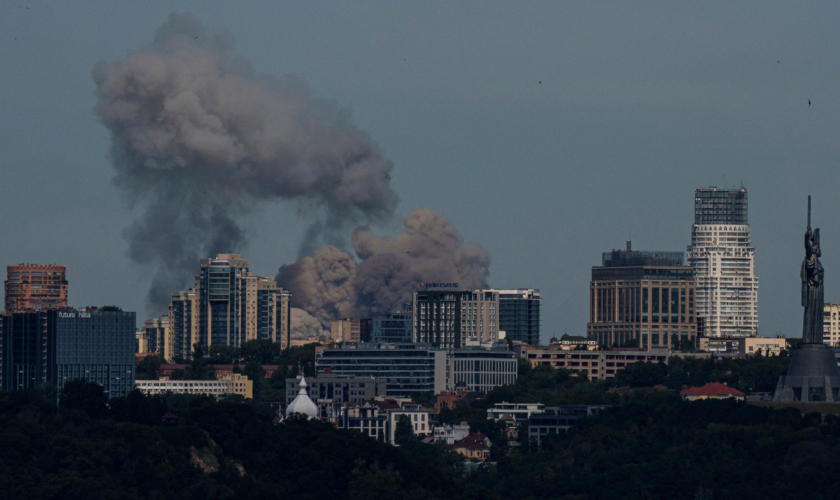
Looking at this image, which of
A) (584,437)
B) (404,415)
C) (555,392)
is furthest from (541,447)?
(555,392)

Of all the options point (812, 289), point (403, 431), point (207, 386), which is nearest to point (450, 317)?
point (207, 386)

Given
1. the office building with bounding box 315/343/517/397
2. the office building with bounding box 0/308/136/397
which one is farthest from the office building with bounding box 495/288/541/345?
the office building with bounding box 0/308/136/397

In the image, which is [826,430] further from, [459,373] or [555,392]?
[459,373]

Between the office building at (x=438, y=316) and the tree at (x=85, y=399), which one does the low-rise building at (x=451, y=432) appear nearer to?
the tree at (x=85, y=399)

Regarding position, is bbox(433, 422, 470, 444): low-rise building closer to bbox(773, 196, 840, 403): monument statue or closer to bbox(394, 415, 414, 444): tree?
bbox(394, 415, 414, 444): tree

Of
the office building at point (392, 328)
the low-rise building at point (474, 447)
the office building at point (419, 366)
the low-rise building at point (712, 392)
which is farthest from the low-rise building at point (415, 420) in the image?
the office building at point (392, 328)

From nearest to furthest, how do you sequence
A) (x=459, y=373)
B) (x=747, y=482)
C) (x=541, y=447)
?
1. (x=747, y=482)
2. (x=541, y=447)
3. (x=459, y=373)
